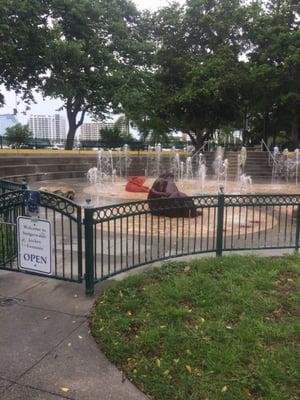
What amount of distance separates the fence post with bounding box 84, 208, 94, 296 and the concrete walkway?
14 centimetres

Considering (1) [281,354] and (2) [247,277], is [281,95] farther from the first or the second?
(1) [281,354]

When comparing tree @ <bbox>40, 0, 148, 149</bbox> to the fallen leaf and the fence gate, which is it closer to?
the fence gate

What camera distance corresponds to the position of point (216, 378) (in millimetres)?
3203

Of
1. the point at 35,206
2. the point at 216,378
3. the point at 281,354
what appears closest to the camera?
the point at 216,378

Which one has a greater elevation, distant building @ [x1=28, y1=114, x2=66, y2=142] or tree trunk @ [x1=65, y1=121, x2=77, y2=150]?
distant building @ [x1=28, y1=114, x2=66, y2=142]

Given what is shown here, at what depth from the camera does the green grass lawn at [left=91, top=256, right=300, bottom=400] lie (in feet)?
10.3

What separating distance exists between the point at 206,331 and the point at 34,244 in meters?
2.04

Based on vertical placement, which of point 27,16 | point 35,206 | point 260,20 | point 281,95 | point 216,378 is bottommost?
point 216,378

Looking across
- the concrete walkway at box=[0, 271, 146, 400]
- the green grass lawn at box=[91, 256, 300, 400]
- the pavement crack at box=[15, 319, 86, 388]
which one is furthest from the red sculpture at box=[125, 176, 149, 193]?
the pavement crack at box=[15, 319, 86, 388]

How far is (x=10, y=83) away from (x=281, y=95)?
14.9m

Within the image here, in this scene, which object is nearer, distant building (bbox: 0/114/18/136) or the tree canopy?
the tree canopy

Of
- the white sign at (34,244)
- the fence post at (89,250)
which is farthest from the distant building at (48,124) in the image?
the fence post at (89,250)

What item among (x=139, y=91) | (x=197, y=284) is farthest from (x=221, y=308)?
(x=139, y=91)

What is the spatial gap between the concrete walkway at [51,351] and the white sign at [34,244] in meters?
0.35
